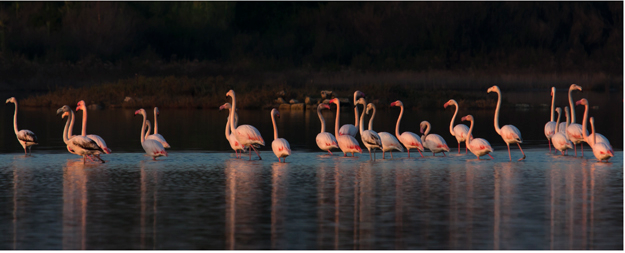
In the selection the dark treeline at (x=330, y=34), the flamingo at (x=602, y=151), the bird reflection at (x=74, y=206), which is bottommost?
the bird reflection at (x=74, y=206)

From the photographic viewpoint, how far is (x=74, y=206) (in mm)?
10430

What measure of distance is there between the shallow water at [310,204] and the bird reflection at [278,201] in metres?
0.02

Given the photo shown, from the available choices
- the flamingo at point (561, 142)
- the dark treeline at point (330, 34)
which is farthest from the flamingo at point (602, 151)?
the dark treeline at point (330, 34)

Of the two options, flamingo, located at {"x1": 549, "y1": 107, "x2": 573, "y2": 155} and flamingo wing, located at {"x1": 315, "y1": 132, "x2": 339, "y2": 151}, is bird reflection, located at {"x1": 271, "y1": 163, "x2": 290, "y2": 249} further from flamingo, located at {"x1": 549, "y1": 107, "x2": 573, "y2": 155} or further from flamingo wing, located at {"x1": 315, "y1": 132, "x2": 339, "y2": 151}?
flamingo, located at {"x1": 549, "y1": 107, "x2": 573, "y2": 155}

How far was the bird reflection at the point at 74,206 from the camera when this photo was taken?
335 inches

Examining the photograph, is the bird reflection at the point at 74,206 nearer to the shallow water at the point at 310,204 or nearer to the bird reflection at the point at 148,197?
the shallow water at the point at 310,204

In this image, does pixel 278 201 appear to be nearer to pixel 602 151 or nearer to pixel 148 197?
pixel 148 197

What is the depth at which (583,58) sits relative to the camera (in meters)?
59.3

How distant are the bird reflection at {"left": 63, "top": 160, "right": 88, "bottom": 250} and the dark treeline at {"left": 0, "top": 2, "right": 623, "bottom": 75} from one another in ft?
130

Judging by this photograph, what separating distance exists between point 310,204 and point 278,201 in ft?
1.49

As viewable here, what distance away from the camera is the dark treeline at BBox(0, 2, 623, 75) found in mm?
56906

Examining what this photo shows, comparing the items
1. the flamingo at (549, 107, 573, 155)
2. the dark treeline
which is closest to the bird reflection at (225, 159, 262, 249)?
the flamingo at (549, 107, 573, 155)

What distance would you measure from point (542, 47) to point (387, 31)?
10768 millimetres

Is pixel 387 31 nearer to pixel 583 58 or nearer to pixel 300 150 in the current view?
pixel 583 58
